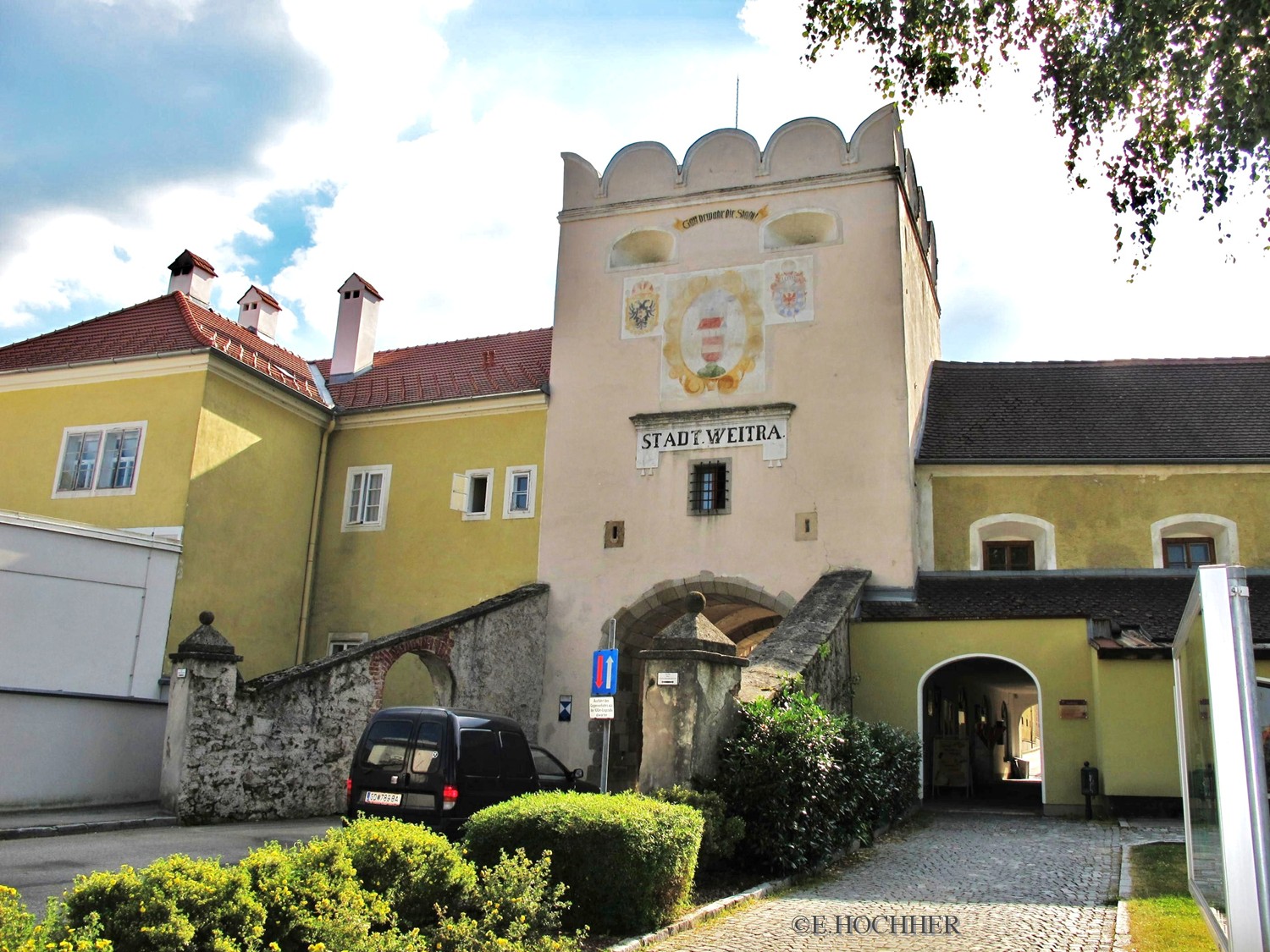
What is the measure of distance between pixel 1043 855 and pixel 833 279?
475 inches

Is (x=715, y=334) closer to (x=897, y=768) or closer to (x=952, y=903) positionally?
(x=897, y=768)

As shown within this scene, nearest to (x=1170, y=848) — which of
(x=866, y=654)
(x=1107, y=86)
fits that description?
(x=866, y=654)

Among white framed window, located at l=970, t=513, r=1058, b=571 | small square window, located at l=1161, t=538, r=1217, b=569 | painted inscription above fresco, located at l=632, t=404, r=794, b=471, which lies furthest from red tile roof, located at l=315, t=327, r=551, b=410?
small square window, located at l=1161, t=538, r=1217, b=569

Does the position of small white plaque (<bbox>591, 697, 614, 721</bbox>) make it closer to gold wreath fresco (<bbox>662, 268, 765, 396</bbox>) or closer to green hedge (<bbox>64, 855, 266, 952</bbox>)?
green hedge (<bbox>64, 855, 266, 952</bbox>)

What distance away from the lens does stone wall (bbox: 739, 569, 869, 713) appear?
1311 centimetres

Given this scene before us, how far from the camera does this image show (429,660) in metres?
18.4

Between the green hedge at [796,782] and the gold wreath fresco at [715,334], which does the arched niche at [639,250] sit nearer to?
the gold wreath fresco at [715,334]

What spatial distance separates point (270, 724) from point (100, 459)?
8.33 m

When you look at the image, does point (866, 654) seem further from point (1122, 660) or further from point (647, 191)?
point (647, 191)

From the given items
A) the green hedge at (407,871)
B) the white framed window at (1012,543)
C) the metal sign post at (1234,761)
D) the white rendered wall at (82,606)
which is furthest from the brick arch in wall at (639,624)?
the metal sign post at (1234,761)

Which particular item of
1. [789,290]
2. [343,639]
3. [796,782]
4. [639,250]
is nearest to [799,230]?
[789,290]

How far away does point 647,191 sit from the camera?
74.8 ft

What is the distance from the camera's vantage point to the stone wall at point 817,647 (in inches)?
516

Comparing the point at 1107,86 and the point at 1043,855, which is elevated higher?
the point at 1107,86
